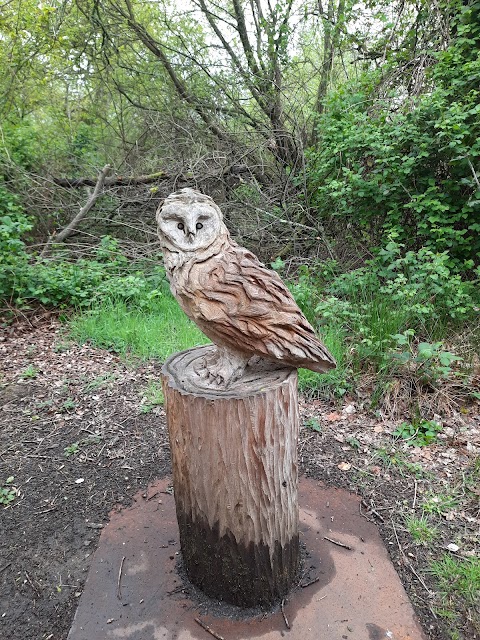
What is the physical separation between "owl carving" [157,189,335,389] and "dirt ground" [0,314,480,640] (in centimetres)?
137

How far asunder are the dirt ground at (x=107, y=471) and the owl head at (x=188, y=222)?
172 centimetres

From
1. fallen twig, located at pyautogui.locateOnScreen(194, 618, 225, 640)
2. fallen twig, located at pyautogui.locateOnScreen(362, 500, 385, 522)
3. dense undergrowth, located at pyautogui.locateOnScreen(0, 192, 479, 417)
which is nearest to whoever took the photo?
fallen twig, located at pyautogui.locateOnScreen(194, 618, 225, 640)

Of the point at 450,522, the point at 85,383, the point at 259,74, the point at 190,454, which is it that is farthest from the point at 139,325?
the point at 259,74

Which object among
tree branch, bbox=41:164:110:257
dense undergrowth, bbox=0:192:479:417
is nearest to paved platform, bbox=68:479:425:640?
dense undergrowth, bbox=0:192:479:417

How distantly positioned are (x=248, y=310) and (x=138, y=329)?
9.67ft

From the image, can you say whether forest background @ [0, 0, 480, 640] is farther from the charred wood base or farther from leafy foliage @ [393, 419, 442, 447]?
the charred wood base

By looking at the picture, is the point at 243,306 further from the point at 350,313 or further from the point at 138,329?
the point at 138,329

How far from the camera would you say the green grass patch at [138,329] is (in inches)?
163

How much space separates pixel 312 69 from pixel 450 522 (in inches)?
238

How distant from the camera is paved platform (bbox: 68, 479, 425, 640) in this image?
1.71 m

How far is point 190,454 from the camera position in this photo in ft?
5.72

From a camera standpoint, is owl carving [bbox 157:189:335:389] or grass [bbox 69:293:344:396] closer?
owl carving [bbox 157:189:335:389]

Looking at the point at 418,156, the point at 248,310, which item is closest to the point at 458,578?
the point at 248,310

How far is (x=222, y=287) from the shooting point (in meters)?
1.61
